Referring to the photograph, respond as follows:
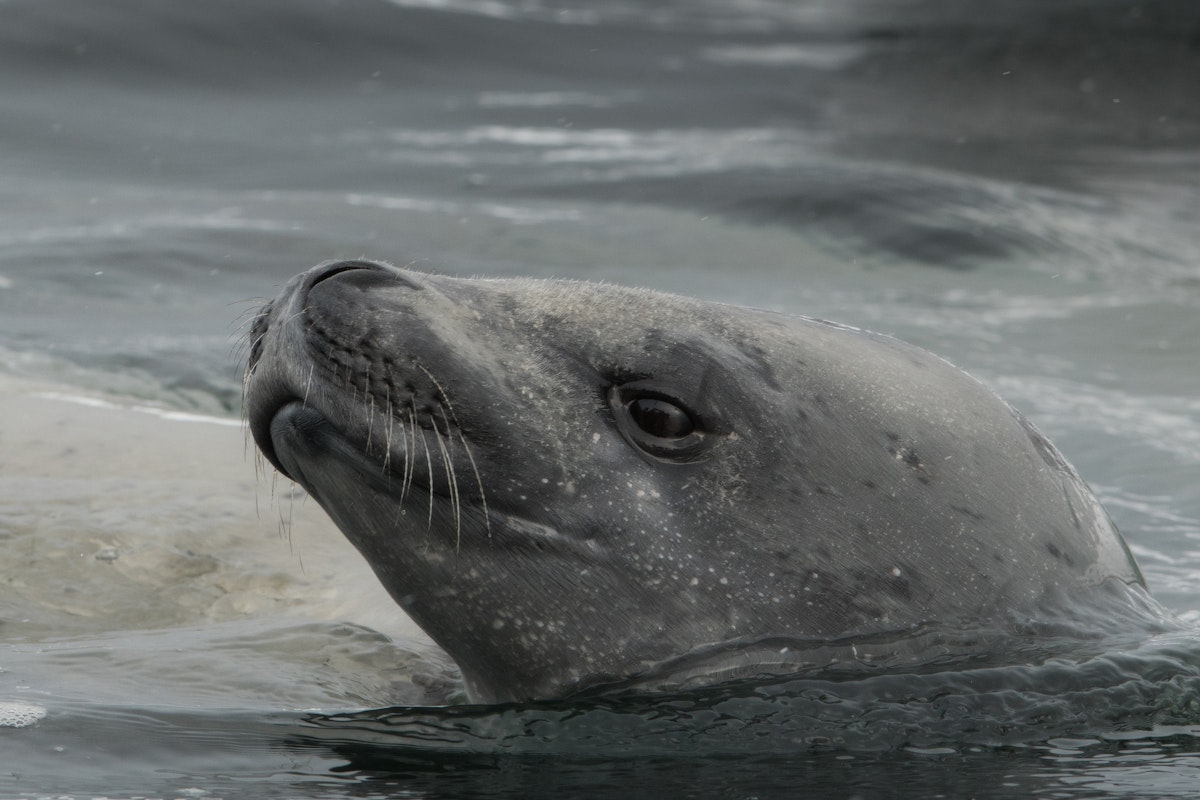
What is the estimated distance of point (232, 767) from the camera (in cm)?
307

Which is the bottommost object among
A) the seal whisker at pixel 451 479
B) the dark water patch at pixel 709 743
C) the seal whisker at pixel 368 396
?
the dark water patch at pixel 709 743

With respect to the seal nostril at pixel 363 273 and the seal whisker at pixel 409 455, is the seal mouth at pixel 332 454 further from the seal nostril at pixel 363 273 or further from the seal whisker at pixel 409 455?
the seal nostril at pixel 363 273

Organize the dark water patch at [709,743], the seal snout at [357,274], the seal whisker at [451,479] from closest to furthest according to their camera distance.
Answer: the dark water patch at [709,743]
the seal whisker at [451,479]
the seal snout at [357,274]

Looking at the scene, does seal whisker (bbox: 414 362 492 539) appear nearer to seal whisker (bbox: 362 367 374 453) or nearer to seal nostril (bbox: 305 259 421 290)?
seal whisker (bbox: 362 367 374 453)

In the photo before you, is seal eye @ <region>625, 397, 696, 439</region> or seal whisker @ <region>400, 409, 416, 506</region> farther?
seal eye @ <region>625, 397, 696, 439</region>

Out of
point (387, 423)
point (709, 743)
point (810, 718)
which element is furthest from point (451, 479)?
point (810, 718)

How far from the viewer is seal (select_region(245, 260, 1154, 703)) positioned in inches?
130

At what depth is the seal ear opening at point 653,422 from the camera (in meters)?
3.38

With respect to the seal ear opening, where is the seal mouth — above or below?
below

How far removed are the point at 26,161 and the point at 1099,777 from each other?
8561 mm

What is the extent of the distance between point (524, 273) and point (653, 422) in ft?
16.7

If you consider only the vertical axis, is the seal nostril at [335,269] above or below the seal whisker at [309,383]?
above

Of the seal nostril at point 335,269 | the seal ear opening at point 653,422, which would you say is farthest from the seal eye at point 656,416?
the seal nostril at point 335,269

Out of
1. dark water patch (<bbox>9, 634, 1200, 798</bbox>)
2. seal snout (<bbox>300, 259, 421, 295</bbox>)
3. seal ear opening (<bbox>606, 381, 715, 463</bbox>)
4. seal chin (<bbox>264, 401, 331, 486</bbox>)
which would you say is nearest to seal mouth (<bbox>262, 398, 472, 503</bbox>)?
seal chin (<bbox>264, 401, 331, 486</bbox>)
